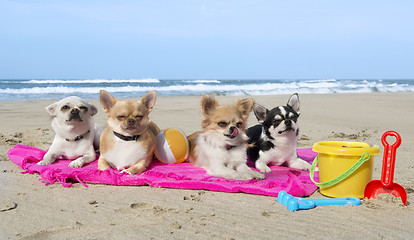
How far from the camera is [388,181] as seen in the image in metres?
3.17

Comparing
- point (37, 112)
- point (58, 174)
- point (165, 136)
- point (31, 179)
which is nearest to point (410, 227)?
point (165, 136)

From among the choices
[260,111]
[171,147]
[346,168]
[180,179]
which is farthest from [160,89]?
[346,168]

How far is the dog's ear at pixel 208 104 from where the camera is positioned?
4.18 m

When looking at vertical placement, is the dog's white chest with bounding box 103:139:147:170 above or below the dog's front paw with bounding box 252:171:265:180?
above

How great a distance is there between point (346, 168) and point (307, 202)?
1.68 ft

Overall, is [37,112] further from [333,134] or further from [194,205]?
[194,205]

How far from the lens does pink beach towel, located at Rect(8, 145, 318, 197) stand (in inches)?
141

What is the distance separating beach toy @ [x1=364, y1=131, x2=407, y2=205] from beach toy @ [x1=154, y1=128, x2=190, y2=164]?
2266 millimetres

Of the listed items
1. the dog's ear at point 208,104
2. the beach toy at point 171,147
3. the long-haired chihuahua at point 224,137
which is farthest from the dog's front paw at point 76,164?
the dog's ear at point 208,104

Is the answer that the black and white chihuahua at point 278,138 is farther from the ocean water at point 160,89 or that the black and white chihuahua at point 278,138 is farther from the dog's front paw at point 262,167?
the ocean water at point 160,89

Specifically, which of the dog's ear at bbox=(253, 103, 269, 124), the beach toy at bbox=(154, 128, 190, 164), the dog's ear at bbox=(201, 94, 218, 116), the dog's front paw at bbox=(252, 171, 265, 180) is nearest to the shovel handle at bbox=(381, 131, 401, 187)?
the dog's front paw at bbox=(252, 171, 265, 180)

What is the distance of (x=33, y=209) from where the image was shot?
3.14 m

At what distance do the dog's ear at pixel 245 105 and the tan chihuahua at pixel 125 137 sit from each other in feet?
3.40

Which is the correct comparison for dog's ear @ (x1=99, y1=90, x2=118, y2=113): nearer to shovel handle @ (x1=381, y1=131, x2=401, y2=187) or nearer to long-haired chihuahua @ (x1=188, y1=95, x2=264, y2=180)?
long-haired chihuahua @ (x1=188, y1=95, x2=264, y2=180)
